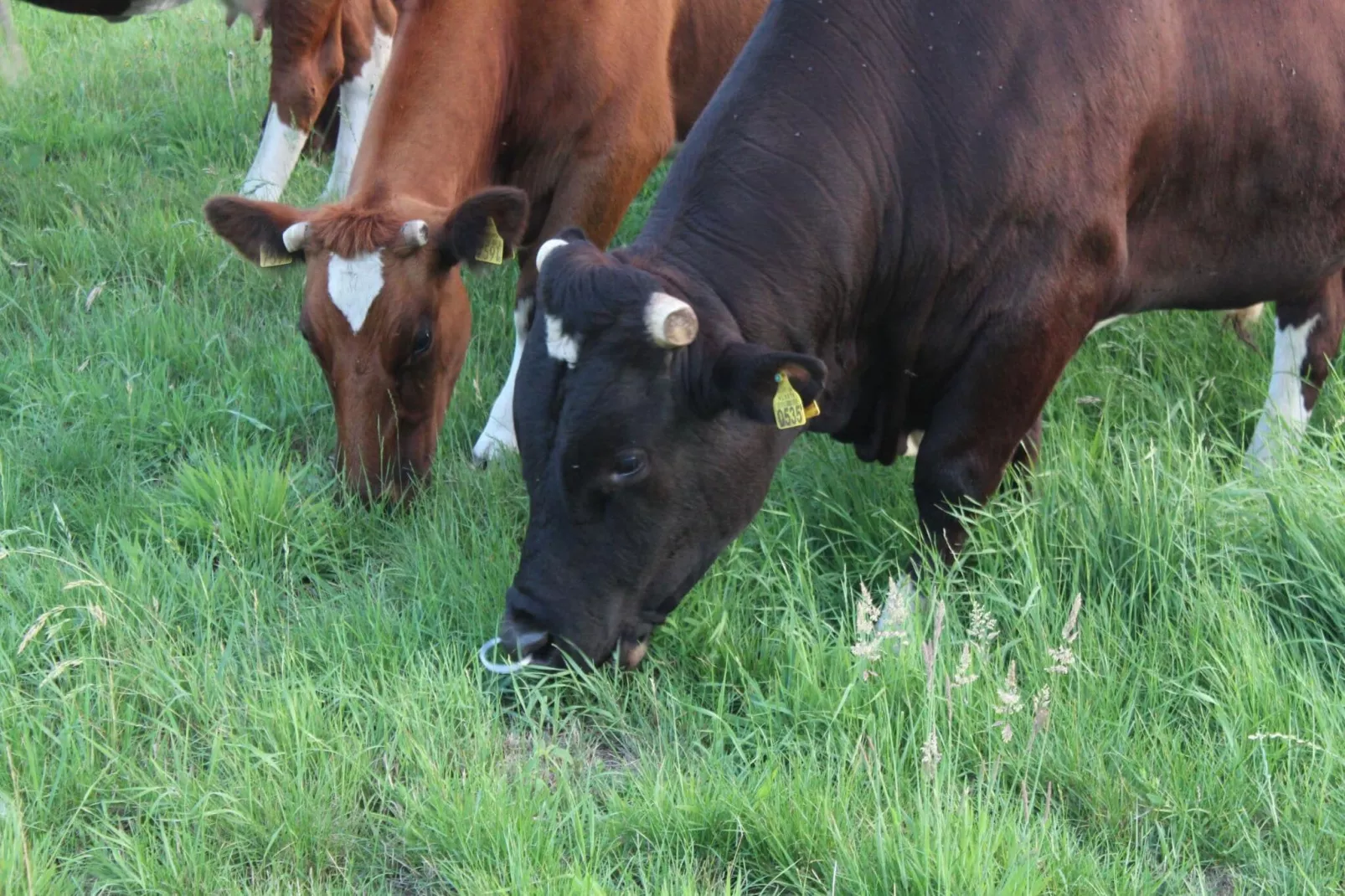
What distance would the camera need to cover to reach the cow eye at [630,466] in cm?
324

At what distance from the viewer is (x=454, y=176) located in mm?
4781

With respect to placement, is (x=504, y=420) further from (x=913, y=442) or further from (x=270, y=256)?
(x=913, y=442)

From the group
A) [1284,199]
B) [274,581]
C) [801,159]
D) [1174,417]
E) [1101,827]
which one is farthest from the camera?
[1174,417]

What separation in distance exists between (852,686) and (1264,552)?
4.13ft

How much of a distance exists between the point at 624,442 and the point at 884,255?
0.95m

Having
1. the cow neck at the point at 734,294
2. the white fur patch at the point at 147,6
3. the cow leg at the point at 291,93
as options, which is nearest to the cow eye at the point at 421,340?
the cow neck at the point at 734,294

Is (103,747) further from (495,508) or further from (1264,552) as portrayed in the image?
(1264,552)

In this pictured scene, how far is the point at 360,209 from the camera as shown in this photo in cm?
444

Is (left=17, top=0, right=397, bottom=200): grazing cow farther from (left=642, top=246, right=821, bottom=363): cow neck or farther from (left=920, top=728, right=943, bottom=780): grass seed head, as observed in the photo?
(left=920, top=728, right=943, bottom=780): grass seed head

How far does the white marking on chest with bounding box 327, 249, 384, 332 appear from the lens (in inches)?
167

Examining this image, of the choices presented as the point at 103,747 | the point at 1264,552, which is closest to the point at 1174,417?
the point at 1264,552

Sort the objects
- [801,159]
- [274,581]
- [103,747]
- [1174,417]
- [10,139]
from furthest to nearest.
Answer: [10,139], [1174,417], [274,581], [801,159], [103,747]

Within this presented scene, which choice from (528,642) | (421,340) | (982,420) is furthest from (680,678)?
(421,340)

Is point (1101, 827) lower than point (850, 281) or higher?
lower
